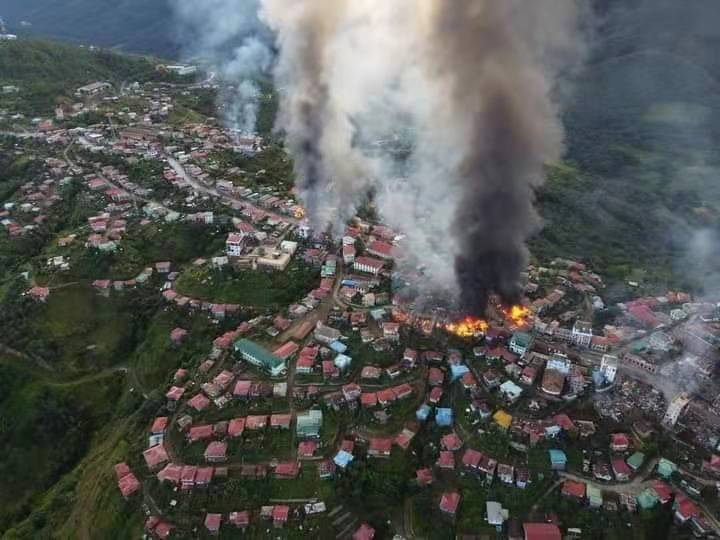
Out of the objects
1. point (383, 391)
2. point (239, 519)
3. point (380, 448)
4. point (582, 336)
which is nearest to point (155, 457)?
point (239, 519)

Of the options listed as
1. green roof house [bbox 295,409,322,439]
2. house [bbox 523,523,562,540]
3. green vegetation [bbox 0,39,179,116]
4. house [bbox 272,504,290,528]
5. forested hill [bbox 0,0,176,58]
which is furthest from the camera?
forested hill [bbox 0,0,176,58]

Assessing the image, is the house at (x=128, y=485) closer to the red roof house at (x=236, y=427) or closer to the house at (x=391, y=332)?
the red roof house at (x=236, y=427)

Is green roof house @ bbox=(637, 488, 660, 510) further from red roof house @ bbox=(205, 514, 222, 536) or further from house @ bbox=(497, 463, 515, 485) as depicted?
red roof house @ bbox=(205, 514, 222, 536)

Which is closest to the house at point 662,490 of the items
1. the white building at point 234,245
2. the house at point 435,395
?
the house at point 435,395

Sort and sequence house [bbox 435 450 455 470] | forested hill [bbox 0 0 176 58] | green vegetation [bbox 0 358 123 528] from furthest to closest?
forested hill [bbox 0 0 176 58], green vegetation [bbox 0 358 123 528], house [bbox 435 450 455 470]

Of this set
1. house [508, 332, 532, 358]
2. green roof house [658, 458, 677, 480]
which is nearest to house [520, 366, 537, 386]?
house [508, 332, 532, 358]

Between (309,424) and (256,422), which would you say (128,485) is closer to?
(256,422)
